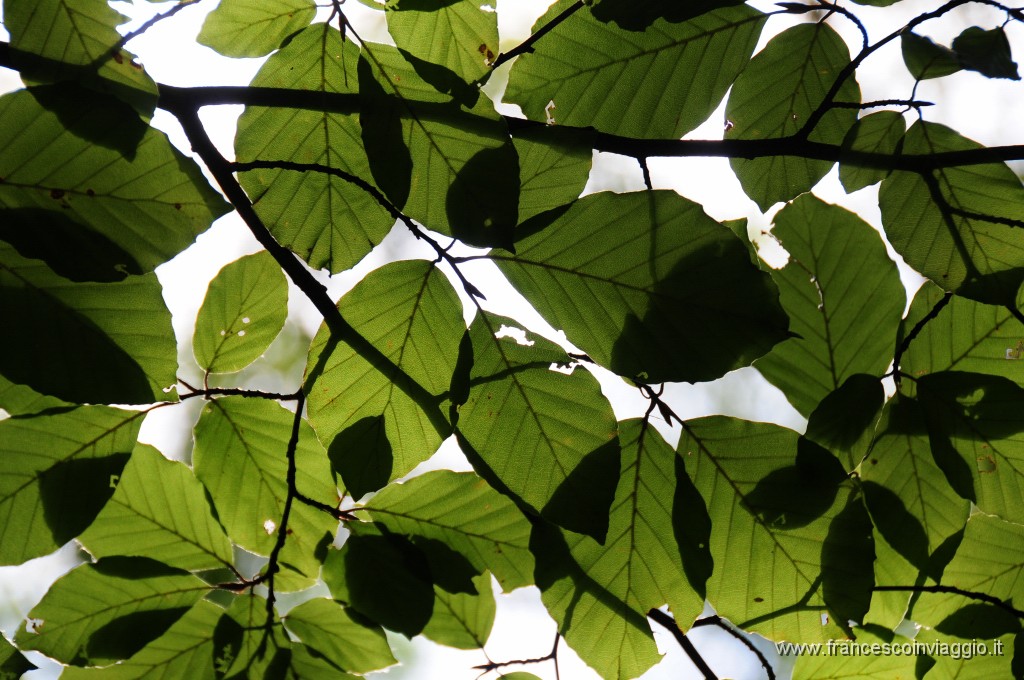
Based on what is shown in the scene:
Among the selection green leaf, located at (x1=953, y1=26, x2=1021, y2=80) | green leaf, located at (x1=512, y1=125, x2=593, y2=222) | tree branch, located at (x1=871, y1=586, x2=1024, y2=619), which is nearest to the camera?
green leaf, located at (x1=953, y1=26, x2=1021, y2=80)

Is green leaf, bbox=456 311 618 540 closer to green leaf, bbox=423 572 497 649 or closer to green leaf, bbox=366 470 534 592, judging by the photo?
→ green leaf, bbox=366 470 534 592

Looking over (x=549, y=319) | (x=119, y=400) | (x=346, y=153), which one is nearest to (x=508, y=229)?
(x=549, y=319)

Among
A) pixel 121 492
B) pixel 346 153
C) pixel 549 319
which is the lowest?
pixel 121 492

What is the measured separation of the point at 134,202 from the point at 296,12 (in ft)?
0.87

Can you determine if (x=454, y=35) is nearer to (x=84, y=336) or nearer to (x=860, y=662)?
(x=84, y=336)

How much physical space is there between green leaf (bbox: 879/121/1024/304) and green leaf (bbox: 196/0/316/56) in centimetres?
57

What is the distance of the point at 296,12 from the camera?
63 cm

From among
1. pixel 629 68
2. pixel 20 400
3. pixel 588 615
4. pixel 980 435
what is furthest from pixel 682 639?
pixel 20 400

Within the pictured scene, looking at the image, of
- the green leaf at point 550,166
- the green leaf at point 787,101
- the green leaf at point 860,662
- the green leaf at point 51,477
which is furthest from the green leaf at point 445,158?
the green leaf at point 860,662

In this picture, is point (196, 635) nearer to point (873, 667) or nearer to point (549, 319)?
point (549, 319)

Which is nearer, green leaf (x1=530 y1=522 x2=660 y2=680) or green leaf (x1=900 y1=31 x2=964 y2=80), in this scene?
green leaf (x1=900 y1=31 x2=964 y2=80)

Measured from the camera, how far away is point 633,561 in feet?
2.02

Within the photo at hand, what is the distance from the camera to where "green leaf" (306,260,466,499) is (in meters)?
0.59

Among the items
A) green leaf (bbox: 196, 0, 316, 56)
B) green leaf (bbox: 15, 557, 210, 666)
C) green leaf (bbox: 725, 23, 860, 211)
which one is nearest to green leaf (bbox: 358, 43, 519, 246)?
A: green leaf (bbox: 196, 0, 316, 56)
